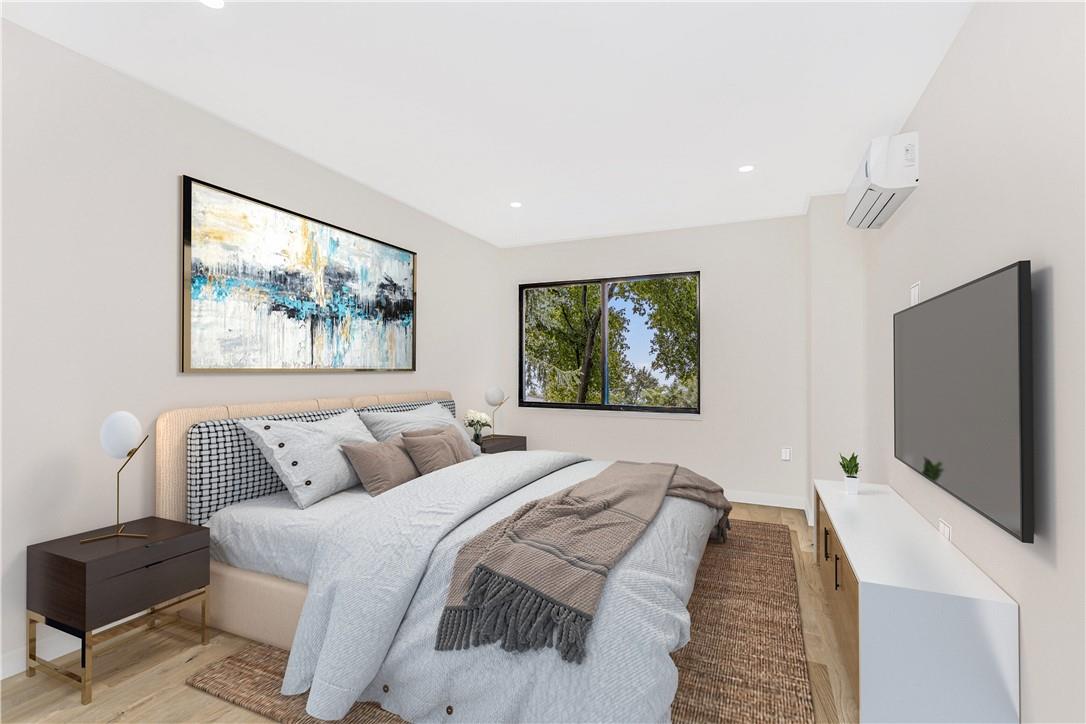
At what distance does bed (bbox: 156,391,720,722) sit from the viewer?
1.60 m

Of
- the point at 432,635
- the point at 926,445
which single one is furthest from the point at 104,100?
the point at 926,445

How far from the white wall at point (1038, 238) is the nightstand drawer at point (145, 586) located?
2.93m

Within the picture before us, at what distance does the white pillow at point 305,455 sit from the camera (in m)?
2.61

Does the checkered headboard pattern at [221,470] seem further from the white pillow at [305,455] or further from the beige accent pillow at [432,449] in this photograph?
the beige accent pillow at [432,449]

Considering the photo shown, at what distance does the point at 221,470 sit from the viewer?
102 inches

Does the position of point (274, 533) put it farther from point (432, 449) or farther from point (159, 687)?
point (432, 449)

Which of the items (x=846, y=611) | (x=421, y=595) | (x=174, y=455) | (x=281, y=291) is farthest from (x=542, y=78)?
(x=846, y=611)

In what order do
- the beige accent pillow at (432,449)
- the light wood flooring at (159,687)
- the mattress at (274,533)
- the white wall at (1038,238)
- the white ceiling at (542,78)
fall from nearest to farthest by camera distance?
1. the white wall at (1038,238)
2. the light wood flooring at (159,687)
3. the white ceiling at (542,78)
4. the mattress at (274,533)
5. the beige accent pillow at (432,449)

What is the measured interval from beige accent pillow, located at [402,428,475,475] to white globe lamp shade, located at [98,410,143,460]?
1317 mm

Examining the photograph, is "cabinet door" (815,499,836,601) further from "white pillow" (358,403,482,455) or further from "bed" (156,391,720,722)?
"white pillow" (358,403,482,455)

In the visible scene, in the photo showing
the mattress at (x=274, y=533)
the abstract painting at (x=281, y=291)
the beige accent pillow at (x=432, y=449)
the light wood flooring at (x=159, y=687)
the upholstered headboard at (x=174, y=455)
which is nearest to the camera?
the light wood flooring at (x=159, y=687)

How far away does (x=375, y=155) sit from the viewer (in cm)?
333

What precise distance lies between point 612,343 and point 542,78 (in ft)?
10.6

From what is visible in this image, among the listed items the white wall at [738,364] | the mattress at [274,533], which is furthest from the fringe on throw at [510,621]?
the white wall at [738,364]
